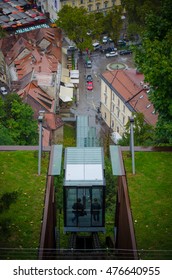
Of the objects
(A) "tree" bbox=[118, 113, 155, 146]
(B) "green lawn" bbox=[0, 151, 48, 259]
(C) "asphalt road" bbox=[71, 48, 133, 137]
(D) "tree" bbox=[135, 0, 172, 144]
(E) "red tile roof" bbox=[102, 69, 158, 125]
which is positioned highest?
(D) "tree" bbox=[135, 0, 172, 144]

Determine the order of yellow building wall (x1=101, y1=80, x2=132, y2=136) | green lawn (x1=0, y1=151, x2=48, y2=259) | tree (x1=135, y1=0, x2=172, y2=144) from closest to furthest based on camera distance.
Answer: green lawn (x1=0, y1=151, x2=48, y2=259) → tree (x1=135, y1=0, x2=172, y2=144) → yellow building wall (x1=101, y1=80, x2=132, y2=136)

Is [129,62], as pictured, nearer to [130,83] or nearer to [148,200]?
[130,83]

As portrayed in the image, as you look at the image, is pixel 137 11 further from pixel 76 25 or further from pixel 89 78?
pixel 89 78

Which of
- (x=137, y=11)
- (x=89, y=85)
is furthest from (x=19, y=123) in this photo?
(x=137, y=11)

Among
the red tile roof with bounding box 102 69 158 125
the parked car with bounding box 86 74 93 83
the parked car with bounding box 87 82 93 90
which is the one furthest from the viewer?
the parked car with bounding box 86 74 93 83

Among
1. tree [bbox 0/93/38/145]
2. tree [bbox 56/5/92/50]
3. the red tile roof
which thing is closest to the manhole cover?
tree [bbox 56/5/92/50]

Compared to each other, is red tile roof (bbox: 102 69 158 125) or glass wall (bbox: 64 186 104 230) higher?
glass wall (bbox: 64 186 104 230)

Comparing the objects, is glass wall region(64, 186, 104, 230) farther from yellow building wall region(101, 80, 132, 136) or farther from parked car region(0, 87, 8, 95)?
parked car region(0, 87, 8, 95)

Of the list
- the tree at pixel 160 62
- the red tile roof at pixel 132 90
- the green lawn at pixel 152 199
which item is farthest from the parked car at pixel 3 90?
the green lawn at pixel 152 199
